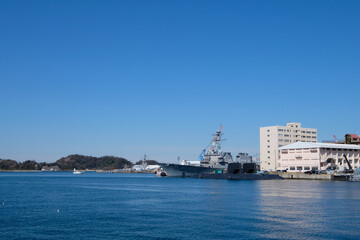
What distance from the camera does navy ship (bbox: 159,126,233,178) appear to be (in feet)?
495

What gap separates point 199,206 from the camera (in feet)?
157

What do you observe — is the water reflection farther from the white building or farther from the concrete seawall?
the white building

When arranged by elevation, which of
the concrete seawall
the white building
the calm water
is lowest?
the calm water

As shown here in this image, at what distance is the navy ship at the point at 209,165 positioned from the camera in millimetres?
150750

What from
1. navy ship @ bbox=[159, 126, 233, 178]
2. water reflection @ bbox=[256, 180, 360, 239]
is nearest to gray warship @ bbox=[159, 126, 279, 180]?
navy ship @ bbox=[159, 126, 233, 178]

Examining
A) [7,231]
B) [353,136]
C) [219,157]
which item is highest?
[353,136]

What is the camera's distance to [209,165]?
15525cm

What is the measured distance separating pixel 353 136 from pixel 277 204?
156536 mm

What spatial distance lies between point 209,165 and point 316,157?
4484cm

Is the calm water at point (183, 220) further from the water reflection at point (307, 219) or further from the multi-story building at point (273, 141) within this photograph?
the multi-story building at point (273, 141)

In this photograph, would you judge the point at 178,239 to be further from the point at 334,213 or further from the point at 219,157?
the point at 219,157

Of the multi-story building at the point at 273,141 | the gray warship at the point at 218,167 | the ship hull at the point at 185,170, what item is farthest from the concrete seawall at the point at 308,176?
the ship hull at the point at 185,170

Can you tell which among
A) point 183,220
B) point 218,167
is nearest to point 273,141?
point 218,167

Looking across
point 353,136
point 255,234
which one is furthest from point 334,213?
point 353,136
